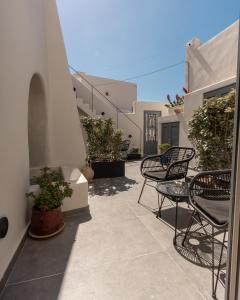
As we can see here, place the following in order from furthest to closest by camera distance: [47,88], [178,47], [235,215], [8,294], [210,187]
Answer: [178,47], [47,88], [210,187], [8,294], [235,215]

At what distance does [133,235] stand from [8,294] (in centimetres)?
125

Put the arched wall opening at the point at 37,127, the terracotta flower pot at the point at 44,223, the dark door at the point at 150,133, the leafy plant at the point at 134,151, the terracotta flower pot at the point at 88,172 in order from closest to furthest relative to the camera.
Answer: the terracotta flower pot at the point at 44,223 < the arched wall opening at the point at 37,127 < the terracotta flower pot at the point at 88,172 < the leafy plant at the point at 134,151 < the dark door at the point at 150,133

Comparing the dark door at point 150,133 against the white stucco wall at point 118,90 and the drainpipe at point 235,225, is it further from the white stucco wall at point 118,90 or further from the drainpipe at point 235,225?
the drainpipe at point 235,225

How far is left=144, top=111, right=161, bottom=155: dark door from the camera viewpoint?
8703 millimetres

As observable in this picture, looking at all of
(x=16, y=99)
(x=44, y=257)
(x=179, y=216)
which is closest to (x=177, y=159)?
(x=179, y=216)

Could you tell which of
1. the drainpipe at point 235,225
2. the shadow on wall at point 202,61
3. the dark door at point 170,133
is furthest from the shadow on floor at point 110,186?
the shadow on wall at point 202,61

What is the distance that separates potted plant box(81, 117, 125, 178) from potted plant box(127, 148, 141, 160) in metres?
3.01

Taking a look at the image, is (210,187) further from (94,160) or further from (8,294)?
(94,160)

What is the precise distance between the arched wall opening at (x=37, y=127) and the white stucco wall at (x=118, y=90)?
6.78m

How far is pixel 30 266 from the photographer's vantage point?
1544 millimetres

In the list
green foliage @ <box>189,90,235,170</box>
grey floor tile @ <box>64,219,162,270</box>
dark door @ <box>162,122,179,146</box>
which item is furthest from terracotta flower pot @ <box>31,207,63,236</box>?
dark door @ <box>162,122,179,146</box>

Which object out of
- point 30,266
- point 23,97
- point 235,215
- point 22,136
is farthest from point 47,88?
point 235,215

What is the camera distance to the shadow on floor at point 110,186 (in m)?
3.42

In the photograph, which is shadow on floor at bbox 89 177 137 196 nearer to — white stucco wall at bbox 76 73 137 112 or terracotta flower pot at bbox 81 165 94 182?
terracotta flower pot at bbox 81 165 94 182
